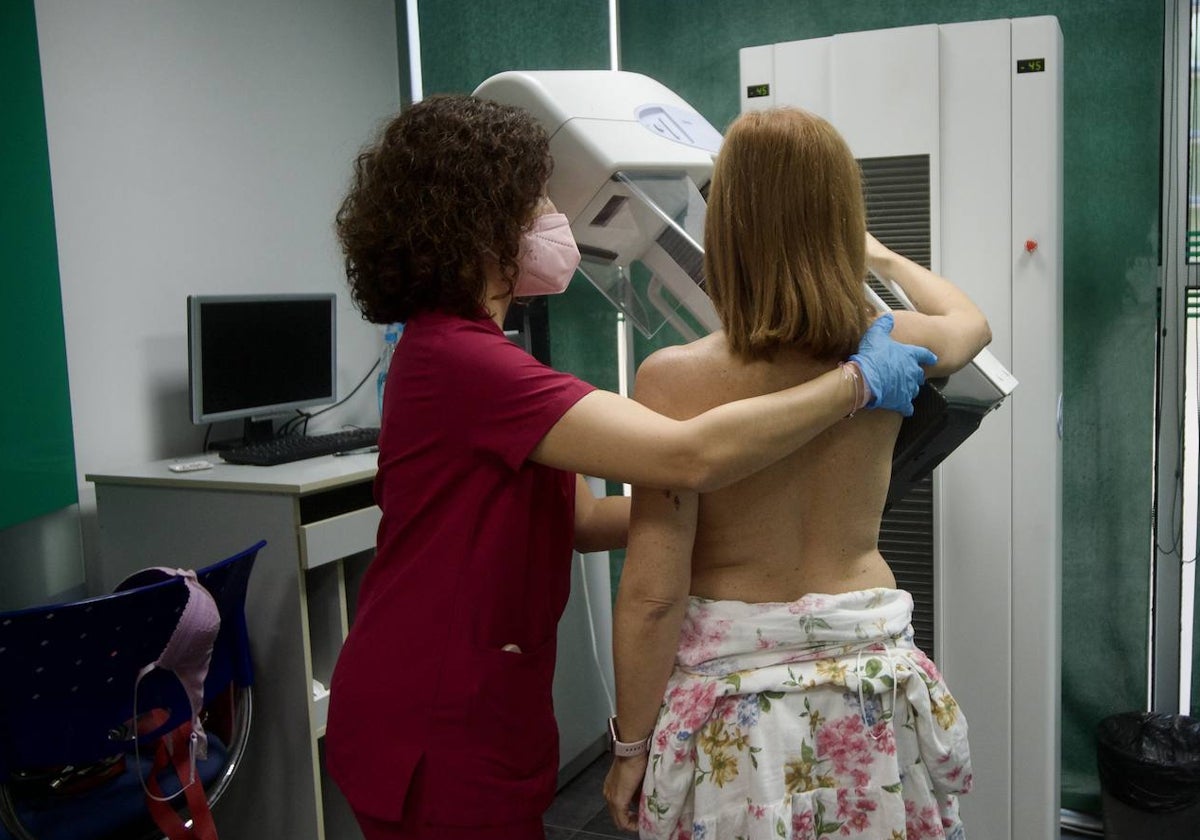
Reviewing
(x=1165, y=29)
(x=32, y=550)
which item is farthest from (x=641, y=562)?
(x=1165, y=29)

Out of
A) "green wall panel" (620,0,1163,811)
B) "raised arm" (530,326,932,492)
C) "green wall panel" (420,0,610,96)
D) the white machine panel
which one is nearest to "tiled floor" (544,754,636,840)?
the white machine panel

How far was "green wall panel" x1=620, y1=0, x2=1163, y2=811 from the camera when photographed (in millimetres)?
2523

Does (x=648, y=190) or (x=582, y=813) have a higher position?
(x=648, y=190)

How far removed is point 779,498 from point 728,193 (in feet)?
1.20

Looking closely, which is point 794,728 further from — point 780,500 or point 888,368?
point 888,368

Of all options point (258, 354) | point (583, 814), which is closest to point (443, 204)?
point (258, 354)

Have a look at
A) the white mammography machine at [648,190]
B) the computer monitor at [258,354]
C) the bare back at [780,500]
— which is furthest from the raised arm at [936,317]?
the computer monitor at [258,354]

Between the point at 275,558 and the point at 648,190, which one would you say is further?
the point at 275,558

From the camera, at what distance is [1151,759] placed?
7.70ft

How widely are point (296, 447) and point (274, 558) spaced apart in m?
0.39

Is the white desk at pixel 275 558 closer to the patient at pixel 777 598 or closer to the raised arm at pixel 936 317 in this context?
the patient at pixel 777 598

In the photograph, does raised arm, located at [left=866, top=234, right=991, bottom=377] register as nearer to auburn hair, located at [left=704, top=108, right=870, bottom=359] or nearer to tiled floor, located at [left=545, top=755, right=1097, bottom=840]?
auburn hair, located at [left=704, top=108, right=870, bottom=359]

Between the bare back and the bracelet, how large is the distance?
0.06 metres

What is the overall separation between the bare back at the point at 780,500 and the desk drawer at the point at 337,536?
1164mm
